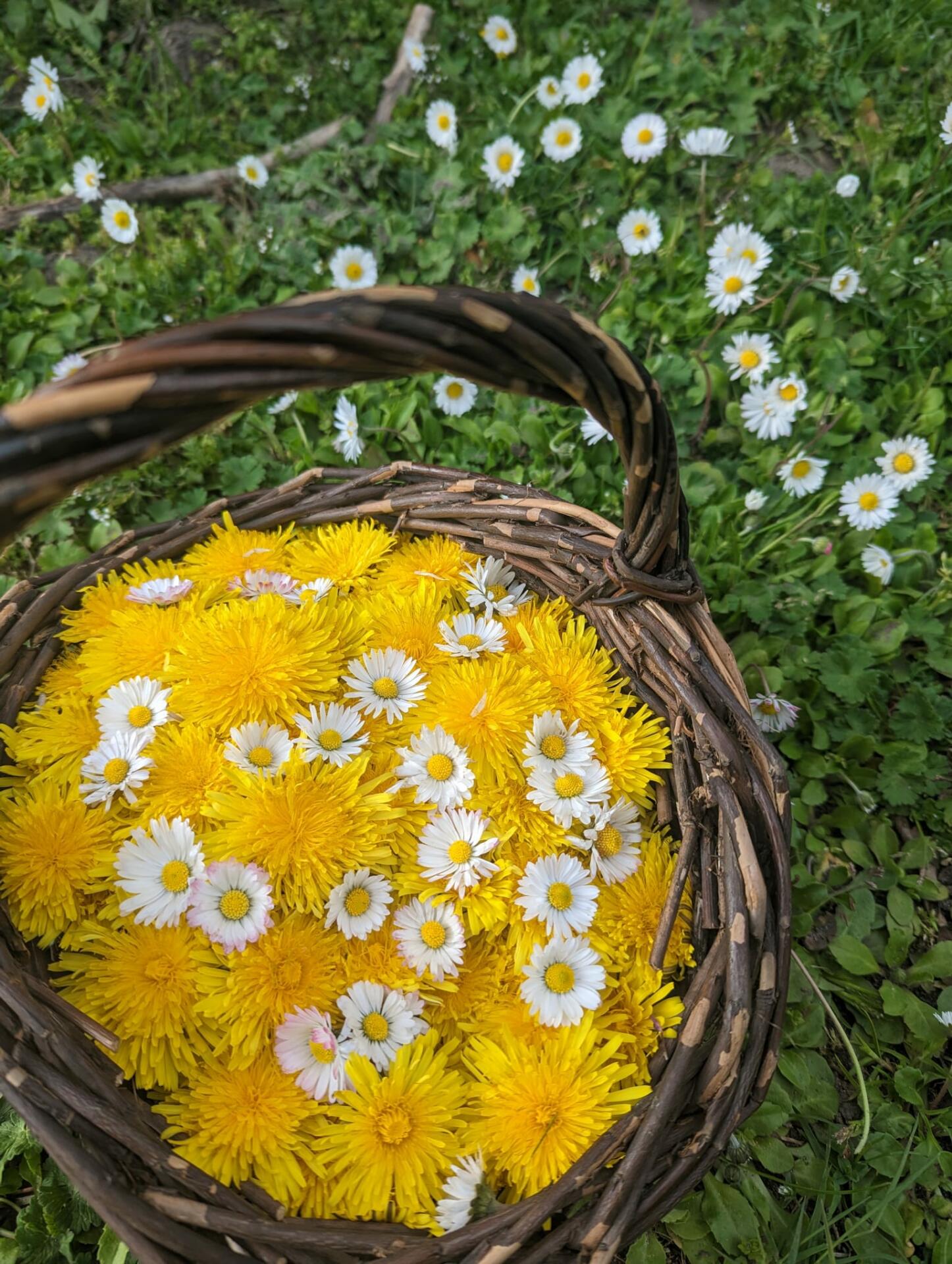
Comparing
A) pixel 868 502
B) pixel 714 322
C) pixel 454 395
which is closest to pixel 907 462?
pixel 868 502

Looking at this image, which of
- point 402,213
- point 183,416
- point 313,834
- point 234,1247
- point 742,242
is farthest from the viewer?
point 402,213

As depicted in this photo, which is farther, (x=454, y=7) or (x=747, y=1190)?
(x=454, y=7)

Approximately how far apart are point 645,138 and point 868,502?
111cm

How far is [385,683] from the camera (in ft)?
3.31

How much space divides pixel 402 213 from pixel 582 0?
907 mm

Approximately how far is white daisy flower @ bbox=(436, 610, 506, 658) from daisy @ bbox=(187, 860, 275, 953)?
0.35m

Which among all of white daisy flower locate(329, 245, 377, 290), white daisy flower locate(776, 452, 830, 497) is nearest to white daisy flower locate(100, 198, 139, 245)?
white daisy flower locate(329, 245, 377, 290)

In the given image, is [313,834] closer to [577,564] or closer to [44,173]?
[577,564]

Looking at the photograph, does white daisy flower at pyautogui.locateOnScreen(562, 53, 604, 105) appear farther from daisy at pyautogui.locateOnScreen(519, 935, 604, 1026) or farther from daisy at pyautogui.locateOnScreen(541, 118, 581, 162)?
daisy at pyautogui.locateOnScreen(519, 935, 604, 1026)

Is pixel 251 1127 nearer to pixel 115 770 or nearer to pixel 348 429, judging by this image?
pixel 115 770

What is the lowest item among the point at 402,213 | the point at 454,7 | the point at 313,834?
the point at 313,834

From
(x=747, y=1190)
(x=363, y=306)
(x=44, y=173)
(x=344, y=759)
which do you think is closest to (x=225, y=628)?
(x=344, y=759)

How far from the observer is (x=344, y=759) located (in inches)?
36.6

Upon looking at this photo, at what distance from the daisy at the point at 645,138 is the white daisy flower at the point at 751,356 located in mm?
627
